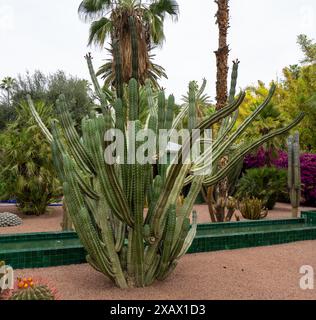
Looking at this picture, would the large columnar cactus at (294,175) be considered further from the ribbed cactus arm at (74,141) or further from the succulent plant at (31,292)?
the succulent plant at (31,292)

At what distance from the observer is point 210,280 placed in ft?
15.8

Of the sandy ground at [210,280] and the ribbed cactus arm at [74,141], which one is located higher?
the ribbed cactus arm at [74,141]

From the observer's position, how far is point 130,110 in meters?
4.25

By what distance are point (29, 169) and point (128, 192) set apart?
9.21 meters

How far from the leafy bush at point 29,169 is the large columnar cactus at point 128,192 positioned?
8.34 metres

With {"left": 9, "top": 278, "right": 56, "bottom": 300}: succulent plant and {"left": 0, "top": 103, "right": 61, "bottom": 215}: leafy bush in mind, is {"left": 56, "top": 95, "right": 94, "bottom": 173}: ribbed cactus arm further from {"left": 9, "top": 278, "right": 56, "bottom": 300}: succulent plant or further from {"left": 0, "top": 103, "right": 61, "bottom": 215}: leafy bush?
{"left": 0, "top": 103, "right": 61, "bottom": 215}: leafy bush

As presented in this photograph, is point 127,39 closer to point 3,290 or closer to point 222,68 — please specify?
point 222,68

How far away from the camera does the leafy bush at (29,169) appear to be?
12789 millimetres

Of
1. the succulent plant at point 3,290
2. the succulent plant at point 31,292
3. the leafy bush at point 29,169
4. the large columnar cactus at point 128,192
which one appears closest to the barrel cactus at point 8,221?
the leafy bush at point 29,169

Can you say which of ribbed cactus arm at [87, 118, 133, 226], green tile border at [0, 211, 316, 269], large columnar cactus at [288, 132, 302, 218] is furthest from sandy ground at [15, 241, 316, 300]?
large columnar cactus at [288, 132, 302, 218]
